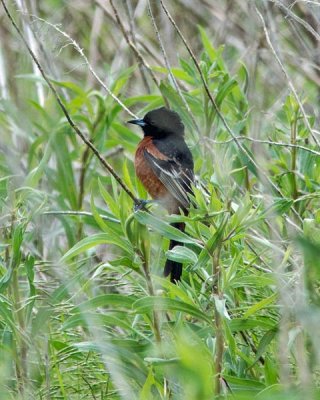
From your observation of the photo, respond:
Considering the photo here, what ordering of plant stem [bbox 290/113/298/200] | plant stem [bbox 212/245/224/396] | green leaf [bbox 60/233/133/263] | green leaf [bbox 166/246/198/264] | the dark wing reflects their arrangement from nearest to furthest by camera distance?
1. plant stem [bbox 212/245/224/396]
2. green leaf [bbox 166/246/198/264]
3. green leaf [bbox 60/233/133/263]
4. plant stem [bbox 290/113/298/200]
5. the dark wing

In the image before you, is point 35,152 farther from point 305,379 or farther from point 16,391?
point 305,379

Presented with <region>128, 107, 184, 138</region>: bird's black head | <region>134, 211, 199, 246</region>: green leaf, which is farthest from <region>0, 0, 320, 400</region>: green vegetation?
<region>128, 107, 184, 138</region>: bird's black head

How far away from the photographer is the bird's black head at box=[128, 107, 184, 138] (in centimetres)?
487

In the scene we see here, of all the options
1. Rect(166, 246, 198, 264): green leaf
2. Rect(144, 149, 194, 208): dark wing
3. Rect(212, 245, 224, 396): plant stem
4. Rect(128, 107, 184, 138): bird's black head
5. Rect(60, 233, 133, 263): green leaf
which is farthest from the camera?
Rect(128, 107, 184, 138): bird's black head

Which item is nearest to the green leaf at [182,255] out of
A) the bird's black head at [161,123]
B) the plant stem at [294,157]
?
the plant stem at [294,157]

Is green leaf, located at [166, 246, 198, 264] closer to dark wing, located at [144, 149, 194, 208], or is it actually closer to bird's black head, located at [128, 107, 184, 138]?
dark wing, located at [144, 149, 194, 208]

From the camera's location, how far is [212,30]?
734 cm

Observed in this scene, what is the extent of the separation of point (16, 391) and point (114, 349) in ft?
1.16

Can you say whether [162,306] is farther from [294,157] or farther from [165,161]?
[165,161]

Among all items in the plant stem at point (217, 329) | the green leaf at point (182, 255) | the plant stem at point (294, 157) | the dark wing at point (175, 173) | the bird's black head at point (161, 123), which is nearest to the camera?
the plant stem at point (217, 329)

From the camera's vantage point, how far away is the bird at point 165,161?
447 centimetres

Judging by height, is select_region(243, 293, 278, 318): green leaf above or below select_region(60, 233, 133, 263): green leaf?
below

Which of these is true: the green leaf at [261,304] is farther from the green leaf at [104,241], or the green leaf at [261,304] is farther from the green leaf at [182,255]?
the green leaf at [104,241]

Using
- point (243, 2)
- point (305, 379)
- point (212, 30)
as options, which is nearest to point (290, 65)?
point (243, 2)
